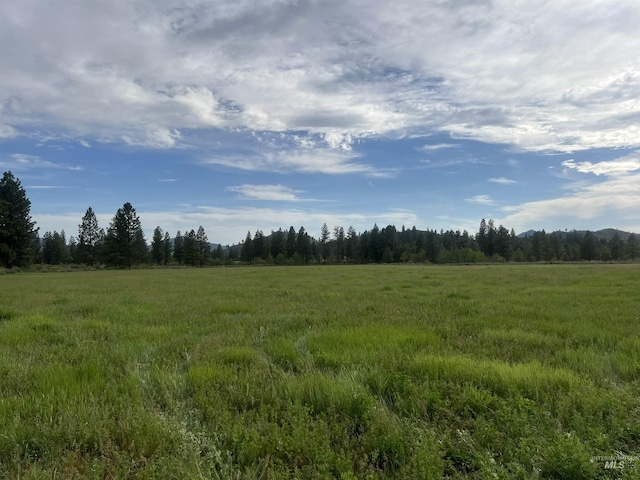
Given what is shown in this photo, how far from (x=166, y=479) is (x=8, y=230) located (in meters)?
69.9

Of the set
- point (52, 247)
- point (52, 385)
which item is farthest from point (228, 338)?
point (52, 247)

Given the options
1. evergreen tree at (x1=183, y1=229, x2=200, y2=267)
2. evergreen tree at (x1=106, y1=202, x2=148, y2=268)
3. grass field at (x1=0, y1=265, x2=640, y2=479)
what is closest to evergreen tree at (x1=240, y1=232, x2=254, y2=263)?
evergreen tree at (x1=183, y1=229, x2=200, y2=267)

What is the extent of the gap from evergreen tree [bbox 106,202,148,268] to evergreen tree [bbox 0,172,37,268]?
23.0m

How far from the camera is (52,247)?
97.8m

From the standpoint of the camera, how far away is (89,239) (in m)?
91.2

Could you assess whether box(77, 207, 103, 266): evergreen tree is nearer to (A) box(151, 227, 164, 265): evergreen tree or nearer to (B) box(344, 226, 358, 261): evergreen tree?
(A) box(151, 227, 164, 265): evergreen tree

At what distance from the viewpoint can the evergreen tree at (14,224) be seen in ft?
183

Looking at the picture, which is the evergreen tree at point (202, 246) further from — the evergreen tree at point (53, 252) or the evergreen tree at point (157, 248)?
the evergreen tree at point (53, 252)

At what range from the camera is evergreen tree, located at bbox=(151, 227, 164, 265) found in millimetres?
110956

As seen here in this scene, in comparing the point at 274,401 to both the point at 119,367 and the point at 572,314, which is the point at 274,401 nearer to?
the point at 119,367

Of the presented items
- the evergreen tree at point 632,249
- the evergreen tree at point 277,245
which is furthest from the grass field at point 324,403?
the evergreen tree at point 632,249

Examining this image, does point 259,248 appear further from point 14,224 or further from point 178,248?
point 14,224

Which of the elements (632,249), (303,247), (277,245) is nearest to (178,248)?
(277,245)

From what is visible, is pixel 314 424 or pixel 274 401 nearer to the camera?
pixel 314 424
